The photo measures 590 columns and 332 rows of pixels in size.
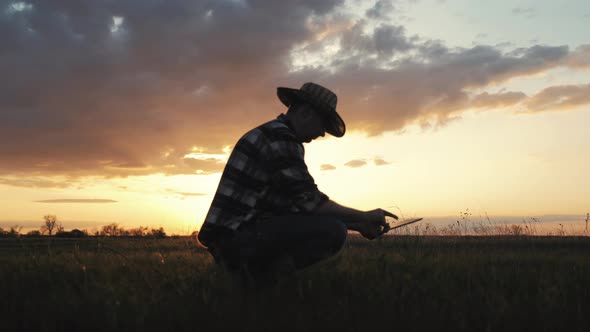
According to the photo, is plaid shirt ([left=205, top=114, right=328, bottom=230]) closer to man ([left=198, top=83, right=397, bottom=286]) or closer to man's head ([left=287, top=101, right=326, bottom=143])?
man ([left=198, top=83, right=397, bottom=286])

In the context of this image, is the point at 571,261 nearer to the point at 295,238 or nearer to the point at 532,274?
the point at 532,274

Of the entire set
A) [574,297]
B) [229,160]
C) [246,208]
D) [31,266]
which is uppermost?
[229,160]

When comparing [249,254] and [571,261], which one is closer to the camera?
[249,254]

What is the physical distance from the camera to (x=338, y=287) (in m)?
4.84

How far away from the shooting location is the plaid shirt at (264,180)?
4.62m

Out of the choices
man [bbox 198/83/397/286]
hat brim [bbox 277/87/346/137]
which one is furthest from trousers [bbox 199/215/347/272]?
hat brim [bbox 277/87/346/137]

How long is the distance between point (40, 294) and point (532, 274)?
5540 mm

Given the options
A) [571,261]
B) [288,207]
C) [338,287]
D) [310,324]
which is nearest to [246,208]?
[288,207]

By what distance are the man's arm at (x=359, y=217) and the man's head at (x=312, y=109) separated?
0.73 m

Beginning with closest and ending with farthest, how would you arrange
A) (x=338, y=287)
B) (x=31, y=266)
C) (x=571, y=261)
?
1. (x=338, y=287)
2. (x=31, y=266)
3. (x=571, y=261)

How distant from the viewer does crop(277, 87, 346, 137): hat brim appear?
4902 millimetres

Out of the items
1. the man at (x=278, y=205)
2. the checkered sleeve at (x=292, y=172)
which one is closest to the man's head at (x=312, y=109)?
the man at (x=278, y=205)

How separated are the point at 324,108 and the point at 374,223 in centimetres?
134

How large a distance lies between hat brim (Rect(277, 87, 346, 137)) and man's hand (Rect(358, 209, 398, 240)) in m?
0.91
